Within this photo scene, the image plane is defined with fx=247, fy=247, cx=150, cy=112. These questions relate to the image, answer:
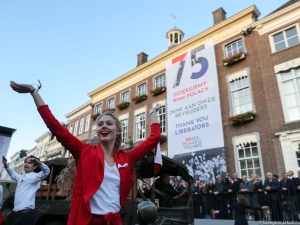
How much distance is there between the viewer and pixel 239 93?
15680 mm

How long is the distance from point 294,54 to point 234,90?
383cm

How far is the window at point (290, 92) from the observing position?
1333cm

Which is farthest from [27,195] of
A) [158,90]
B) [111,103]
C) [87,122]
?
[87,122]

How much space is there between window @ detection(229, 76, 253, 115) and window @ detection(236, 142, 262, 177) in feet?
7.34

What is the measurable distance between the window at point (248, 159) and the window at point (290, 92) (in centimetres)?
247

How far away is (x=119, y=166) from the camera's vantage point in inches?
75.5

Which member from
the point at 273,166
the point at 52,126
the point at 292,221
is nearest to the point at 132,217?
the point at 52,126

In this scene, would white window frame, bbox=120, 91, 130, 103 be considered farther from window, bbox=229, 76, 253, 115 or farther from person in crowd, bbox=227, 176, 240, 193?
person in crowd, bbox=227, 176, 240, 193

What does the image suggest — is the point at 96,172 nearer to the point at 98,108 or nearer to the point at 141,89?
the point at 141,89

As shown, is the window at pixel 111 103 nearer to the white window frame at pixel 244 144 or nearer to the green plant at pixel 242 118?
the green plant at pixel 242 118

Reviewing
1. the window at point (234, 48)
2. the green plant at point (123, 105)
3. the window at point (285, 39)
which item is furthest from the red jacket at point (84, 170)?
the green plant at point (123, 105)

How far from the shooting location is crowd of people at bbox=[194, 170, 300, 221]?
28.3 feet

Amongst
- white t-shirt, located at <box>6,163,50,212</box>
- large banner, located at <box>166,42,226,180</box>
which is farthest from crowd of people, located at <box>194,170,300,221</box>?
white t-shirt, located at <box>6,163,50,212</box>

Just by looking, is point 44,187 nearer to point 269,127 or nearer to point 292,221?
point 292,221
